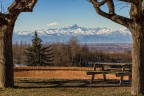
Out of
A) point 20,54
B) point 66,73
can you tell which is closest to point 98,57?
point 20,54

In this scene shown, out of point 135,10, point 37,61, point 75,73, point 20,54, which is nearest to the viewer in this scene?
point 135,10

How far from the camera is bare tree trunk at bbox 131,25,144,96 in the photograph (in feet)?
41.5

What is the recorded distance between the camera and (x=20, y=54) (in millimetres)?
128000

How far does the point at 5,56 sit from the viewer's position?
15086mm

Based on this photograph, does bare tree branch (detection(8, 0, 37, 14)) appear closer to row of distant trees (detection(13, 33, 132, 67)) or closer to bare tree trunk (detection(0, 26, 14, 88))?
bare tree trunk (detection(0, 26, 14, 88))

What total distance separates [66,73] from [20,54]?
107 meters

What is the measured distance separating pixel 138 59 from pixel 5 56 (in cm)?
541

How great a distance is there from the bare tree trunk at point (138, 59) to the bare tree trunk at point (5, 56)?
16.9 ft

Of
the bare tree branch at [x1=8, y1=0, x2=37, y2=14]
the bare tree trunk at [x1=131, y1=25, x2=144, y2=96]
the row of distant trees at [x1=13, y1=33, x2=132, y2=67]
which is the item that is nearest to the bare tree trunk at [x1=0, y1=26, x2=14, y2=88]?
the bare tree branch at [x1=8, y1=0, x2=37, y2=14]

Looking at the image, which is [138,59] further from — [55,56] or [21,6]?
[55,56]

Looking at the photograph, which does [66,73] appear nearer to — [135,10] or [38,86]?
[38,86]

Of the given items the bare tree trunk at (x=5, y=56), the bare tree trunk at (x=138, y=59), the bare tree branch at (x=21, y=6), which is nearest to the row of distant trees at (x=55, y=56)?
the bare tree trunk at (x=5, y=56)

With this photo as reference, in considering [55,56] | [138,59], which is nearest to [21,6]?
[138,59]

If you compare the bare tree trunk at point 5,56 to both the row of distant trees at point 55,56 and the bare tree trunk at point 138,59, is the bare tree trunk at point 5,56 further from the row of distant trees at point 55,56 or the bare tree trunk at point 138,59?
the row of distant trees at point 55,56
